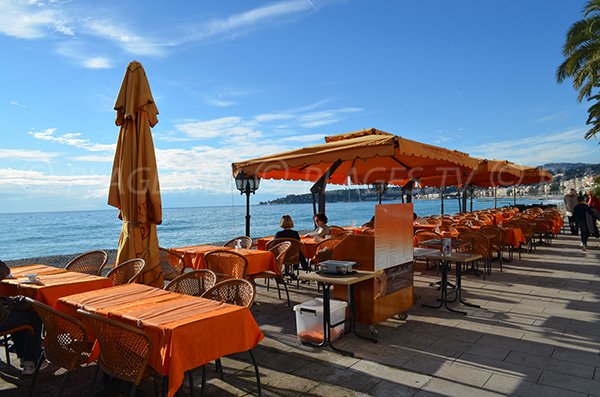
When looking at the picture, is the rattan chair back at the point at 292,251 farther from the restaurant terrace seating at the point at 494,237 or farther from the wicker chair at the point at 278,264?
the restaurant terrace seating at the point at 494,237

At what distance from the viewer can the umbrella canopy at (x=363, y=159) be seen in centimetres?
484

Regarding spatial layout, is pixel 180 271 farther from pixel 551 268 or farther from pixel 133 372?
pixel 551 268

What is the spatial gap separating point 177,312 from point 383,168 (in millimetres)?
5829

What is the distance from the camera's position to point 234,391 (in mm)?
3104

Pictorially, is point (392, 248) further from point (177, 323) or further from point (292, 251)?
point (177, 323)

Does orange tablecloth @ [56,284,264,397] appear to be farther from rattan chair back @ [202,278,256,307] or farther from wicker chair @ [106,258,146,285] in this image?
wicker chair @ [106,258,146,285]

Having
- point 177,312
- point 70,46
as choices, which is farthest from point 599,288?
point 70,46

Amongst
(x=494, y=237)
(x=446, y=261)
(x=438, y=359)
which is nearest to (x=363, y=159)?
(x=446, y=261)

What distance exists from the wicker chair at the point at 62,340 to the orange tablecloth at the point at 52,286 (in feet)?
2.46

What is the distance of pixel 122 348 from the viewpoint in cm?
246

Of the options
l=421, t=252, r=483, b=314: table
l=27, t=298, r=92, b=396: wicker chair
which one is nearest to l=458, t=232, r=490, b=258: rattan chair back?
l=421, t=252, r=483, b=314: table

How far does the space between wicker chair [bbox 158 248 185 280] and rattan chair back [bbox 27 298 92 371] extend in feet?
9.43

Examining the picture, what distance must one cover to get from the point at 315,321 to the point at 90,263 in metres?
3.04

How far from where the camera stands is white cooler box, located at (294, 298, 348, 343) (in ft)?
13.3
